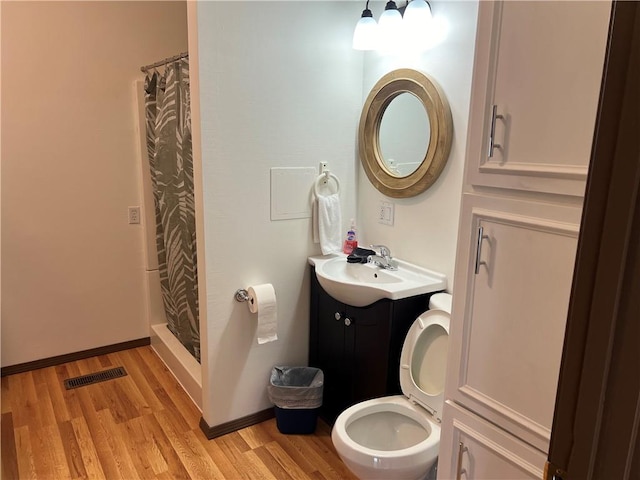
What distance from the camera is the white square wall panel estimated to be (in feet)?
7.59

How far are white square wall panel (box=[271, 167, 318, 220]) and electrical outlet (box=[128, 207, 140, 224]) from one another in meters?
1.33

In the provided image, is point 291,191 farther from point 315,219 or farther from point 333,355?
point 333,355

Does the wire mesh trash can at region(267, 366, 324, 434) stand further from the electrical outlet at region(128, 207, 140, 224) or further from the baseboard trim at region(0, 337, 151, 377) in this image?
the electrical outlet at region(128, 207, 140, 224)

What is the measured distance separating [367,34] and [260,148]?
Answer: 2.41ft

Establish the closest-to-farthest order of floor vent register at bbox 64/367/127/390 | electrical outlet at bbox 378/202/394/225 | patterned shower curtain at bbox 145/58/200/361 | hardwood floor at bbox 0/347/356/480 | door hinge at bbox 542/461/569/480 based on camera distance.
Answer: door hinge at bbox 542/461/569/480, hardwood floor at bbox 0/347/356/480, electrical outlet at bbox 378/202/394/225, patterned shower curtain at bbox 145/58/200/361, floor vent register at bbox 64/367/127/390

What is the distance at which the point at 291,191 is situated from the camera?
7.75 ft

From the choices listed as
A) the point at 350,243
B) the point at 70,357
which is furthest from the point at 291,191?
the point at 70,357

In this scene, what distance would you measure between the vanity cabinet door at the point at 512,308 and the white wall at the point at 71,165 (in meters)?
2.57

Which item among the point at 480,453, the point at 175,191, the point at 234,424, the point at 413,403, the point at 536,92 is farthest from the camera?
the point at 175,191

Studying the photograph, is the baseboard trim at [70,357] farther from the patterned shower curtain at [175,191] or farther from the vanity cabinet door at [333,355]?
the vanity cabinet door at [333,355]

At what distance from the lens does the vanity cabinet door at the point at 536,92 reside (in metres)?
0.94

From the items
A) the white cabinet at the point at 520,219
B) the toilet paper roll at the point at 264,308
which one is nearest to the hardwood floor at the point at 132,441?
the toilet paper roll at the point at 264,308

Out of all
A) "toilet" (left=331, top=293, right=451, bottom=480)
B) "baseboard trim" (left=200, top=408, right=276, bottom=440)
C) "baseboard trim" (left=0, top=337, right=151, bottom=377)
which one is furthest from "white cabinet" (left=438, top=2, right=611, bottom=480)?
"baseboard trim" (left=0, top=337, right=151, bottom=377)

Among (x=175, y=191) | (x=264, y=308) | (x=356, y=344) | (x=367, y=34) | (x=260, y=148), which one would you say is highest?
(x=367, y=34)
